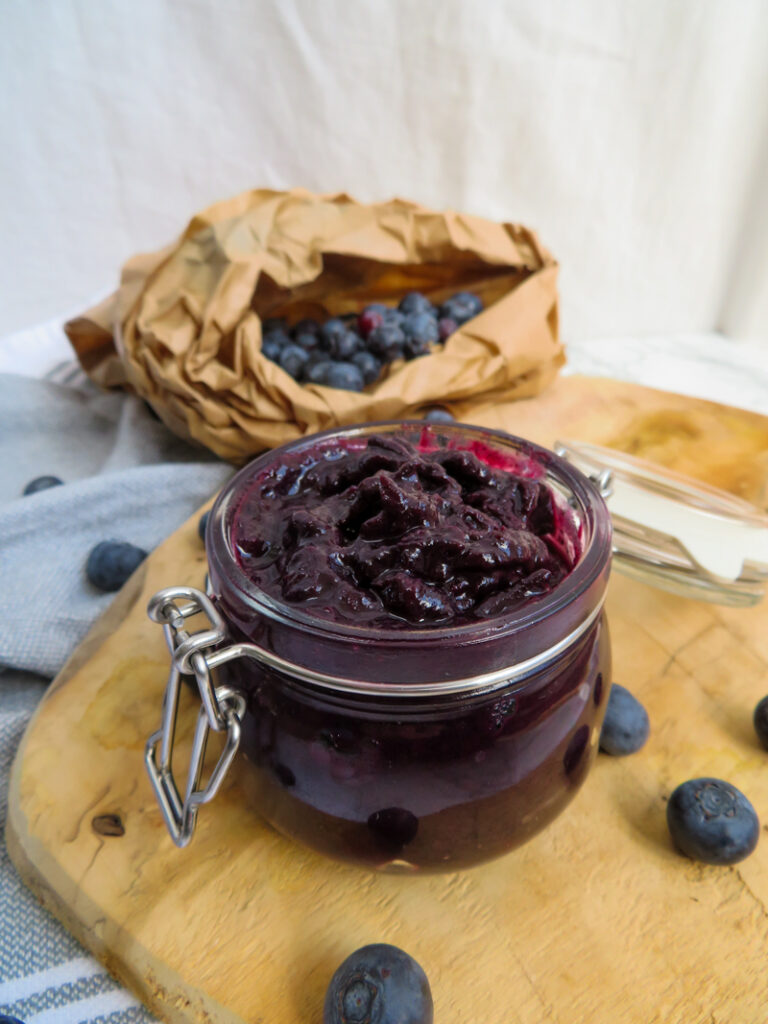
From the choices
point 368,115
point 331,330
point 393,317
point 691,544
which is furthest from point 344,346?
point 368,115

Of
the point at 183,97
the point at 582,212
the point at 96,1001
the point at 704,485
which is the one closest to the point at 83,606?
the point at 96,1001

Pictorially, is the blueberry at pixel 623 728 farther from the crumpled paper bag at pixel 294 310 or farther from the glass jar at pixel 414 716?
the crumpled paper bag at pixel 294 310

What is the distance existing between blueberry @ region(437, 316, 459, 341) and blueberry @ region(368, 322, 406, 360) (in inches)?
5.1

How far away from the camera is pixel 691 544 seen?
138 centimetres

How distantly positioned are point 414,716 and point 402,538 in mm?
203

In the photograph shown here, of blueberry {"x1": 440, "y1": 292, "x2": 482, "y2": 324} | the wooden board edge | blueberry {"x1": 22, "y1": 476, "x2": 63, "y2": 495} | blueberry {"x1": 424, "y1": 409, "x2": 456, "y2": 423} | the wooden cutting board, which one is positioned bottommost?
blueberry {"x1": 22, "y1": 476, "x2": 63, "y2": 495}

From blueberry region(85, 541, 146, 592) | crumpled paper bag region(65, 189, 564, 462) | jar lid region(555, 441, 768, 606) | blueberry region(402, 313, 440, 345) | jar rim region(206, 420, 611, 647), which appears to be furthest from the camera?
blueberry region(402, 313, 440, 345)

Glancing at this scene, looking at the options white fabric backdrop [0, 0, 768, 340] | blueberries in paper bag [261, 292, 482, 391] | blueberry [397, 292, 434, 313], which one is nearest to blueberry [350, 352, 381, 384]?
blueberries in paper bag [261, 292, 482, 391]

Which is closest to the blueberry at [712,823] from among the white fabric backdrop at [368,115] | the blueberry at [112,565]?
the blueberry at [112,565]

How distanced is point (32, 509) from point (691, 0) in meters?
3.17

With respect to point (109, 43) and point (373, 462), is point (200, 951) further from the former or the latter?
point (109, 43)

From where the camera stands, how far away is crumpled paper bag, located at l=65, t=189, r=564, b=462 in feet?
6.61

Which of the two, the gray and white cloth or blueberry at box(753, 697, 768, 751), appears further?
blueberry at box(753, 697, 768, 751)

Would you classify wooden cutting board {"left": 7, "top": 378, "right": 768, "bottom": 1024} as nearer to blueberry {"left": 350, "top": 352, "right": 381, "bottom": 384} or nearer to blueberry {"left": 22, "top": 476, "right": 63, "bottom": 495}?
blueberry {"left": 22, "top": 476, "right": 63, "bottom": 495}
